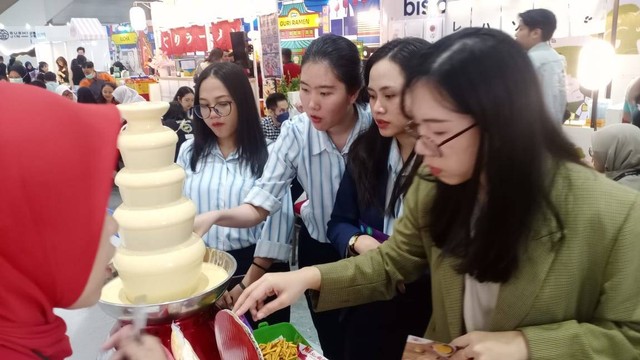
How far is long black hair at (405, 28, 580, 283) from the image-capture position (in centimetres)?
94

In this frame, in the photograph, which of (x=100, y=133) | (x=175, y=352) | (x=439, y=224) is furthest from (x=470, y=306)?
(x=100, y=133)

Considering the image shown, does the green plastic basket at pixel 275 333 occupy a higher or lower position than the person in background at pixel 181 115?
lower

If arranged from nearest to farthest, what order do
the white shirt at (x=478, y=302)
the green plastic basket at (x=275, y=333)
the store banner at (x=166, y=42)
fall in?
the white shirt at (x=478, y=302) < the green plastic basket at (x=275, y=333) < the store banner at (x=166, y=42)

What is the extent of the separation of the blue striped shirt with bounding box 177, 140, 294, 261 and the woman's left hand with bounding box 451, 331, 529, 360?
39.2 inches

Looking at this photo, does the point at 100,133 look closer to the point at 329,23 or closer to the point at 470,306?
the point at 470,306

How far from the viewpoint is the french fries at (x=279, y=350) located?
1296 millimetres

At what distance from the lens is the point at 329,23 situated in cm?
1213

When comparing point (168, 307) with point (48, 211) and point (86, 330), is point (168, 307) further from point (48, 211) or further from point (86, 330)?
point (86, 330)

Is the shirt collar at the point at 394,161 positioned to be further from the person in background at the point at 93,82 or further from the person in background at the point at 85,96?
the person in background at the point at 93,82

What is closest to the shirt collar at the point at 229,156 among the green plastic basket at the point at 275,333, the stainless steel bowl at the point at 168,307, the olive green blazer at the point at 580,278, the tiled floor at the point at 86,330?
the tiled floor at the point at 86,330

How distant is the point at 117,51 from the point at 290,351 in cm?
1873

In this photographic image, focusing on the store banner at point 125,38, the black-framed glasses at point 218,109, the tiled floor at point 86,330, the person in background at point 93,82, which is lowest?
the tiled floor at point 86,330

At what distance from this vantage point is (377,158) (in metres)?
1.73

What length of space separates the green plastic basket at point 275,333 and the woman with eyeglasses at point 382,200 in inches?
13.2
